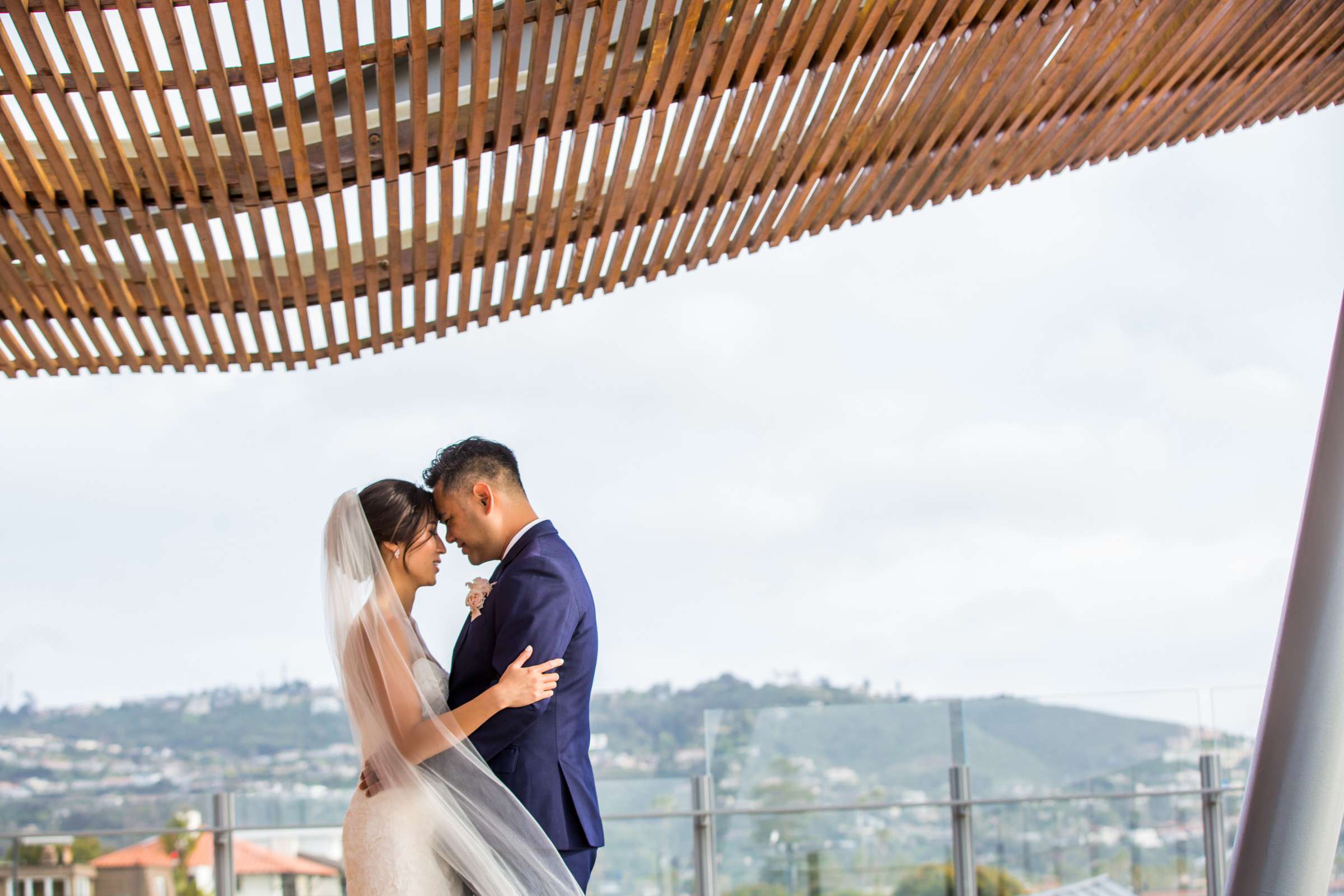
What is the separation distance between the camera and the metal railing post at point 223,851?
5.64 meters

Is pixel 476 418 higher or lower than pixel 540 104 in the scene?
higher

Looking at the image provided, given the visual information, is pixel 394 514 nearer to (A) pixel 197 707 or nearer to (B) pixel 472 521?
(B) pixel 472 521

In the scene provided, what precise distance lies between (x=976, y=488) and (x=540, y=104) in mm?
20452

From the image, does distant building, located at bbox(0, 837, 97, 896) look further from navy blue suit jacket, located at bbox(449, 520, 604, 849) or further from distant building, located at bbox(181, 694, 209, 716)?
distant building, located at bbox(181, 694, 209, 716)

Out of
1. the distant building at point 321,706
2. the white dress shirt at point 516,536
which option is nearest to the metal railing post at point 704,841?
the white dress shirt at point 516,536

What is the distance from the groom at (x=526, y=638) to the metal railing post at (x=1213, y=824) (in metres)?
4.07

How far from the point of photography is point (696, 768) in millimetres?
Result: 6383

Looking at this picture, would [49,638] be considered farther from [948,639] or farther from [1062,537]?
[1062,537]

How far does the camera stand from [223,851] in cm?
565

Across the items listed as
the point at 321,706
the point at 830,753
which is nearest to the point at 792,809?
the point at 830,753

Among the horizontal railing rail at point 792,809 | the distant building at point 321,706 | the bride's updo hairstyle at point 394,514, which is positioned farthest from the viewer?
the distant building at point 321,706

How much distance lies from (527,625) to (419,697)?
0.37 meters

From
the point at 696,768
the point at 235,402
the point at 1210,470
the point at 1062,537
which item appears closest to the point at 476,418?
the point at 235,402

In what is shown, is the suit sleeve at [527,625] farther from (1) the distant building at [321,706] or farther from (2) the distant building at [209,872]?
(1) the distant building at [321,706]
